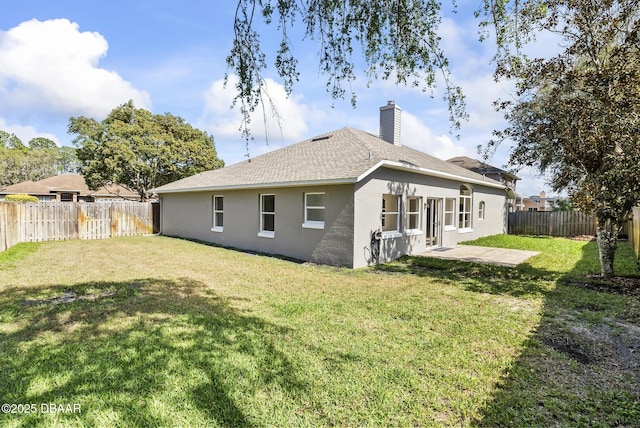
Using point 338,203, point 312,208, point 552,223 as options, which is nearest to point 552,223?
point 552,223

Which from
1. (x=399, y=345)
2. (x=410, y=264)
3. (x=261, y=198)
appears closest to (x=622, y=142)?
(x=410, y=264)

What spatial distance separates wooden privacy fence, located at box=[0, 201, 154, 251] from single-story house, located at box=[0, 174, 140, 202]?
50.9 feet

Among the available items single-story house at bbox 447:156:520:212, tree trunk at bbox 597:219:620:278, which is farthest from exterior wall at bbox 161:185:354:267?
single-story house at bbox 447:156:520:212

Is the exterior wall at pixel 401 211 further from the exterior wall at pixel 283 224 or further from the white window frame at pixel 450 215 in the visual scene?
the exterior wall at pixel 283 224

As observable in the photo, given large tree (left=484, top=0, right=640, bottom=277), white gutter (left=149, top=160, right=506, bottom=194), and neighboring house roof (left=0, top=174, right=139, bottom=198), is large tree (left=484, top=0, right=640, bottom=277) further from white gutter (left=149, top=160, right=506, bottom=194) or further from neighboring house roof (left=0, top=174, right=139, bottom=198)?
neighboring house roof (left=0, top=174, right=139, bottom=198)

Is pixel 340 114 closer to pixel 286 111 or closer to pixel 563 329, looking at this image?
pixel 286 111

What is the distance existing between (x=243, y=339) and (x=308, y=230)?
6639mm

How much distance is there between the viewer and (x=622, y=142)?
23.5ft

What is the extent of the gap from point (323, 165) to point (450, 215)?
6.92 meters

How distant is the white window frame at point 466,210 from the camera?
53.0 feet

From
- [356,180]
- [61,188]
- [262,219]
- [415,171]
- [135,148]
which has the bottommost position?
[262,219]

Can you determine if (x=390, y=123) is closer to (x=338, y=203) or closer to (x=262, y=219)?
(x=338, y=203)

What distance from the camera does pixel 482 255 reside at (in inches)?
464

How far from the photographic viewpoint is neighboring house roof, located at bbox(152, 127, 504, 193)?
1011cm
